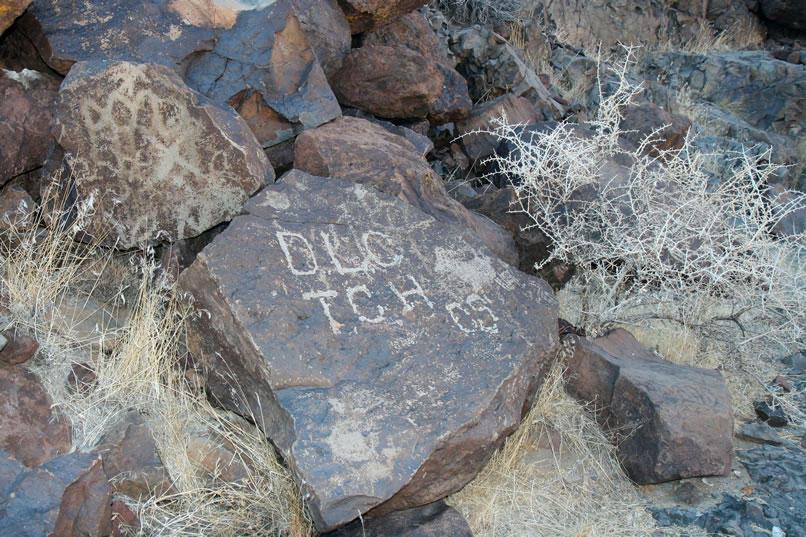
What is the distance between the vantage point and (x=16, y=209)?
11.3 feet

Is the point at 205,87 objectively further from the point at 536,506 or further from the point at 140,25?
the point at 536,506

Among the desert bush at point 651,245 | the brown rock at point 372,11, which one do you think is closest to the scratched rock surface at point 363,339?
the desert bush at point 651,245

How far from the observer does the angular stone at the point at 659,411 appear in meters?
3.23

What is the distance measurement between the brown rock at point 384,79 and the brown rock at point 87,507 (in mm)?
3106

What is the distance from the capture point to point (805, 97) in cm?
978

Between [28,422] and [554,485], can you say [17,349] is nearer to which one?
[28,422]

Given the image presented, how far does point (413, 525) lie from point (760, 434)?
81.6 inches

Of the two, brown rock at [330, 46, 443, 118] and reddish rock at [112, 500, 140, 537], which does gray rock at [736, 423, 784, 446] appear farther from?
reddish rock at [112, 500, 140, 537]

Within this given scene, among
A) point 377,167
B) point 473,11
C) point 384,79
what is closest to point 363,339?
point 377,167

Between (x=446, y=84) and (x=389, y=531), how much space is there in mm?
3840

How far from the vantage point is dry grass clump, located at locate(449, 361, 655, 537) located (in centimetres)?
295

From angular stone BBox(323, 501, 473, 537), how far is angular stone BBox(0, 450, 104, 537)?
2.79 feet

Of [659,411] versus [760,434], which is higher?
[659,411]

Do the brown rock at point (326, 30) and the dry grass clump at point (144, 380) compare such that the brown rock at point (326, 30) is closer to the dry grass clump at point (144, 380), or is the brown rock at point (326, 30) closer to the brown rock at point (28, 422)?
the dry grass clump at point (144, 380)
